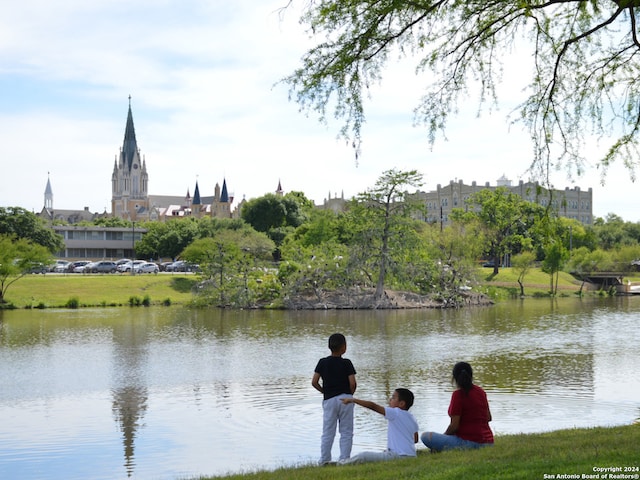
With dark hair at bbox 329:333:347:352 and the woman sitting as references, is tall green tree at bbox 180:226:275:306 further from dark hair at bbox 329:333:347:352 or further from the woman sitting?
the woman sitting

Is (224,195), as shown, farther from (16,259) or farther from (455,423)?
(455,423)

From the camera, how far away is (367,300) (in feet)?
168

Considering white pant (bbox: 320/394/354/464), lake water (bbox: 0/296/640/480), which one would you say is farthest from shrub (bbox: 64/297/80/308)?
white pant (bbox: 320/394/354/464)

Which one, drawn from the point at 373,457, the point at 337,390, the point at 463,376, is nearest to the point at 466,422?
the point at 463,376

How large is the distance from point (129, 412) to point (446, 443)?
943 centimetres

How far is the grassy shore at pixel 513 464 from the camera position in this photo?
7.30m

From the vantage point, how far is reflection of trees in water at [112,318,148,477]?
567 inches

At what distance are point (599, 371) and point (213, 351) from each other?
42.3 feet

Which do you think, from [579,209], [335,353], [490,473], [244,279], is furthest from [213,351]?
[579,209]

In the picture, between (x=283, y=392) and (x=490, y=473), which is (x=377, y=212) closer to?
(x=283, y=392)

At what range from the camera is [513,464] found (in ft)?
25.7

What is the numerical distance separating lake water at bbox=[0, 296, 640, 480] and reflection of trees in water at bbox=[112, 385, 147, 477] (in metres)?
0.05

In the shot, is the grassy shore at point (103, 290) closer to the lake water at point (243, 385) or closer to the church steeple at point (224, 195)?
the lake water at point (243, 385)

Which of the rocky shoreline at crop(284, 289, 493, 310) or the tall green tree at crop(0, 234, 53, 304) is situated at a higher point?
the tall green tree at crop(0, 234, 53, 304)
